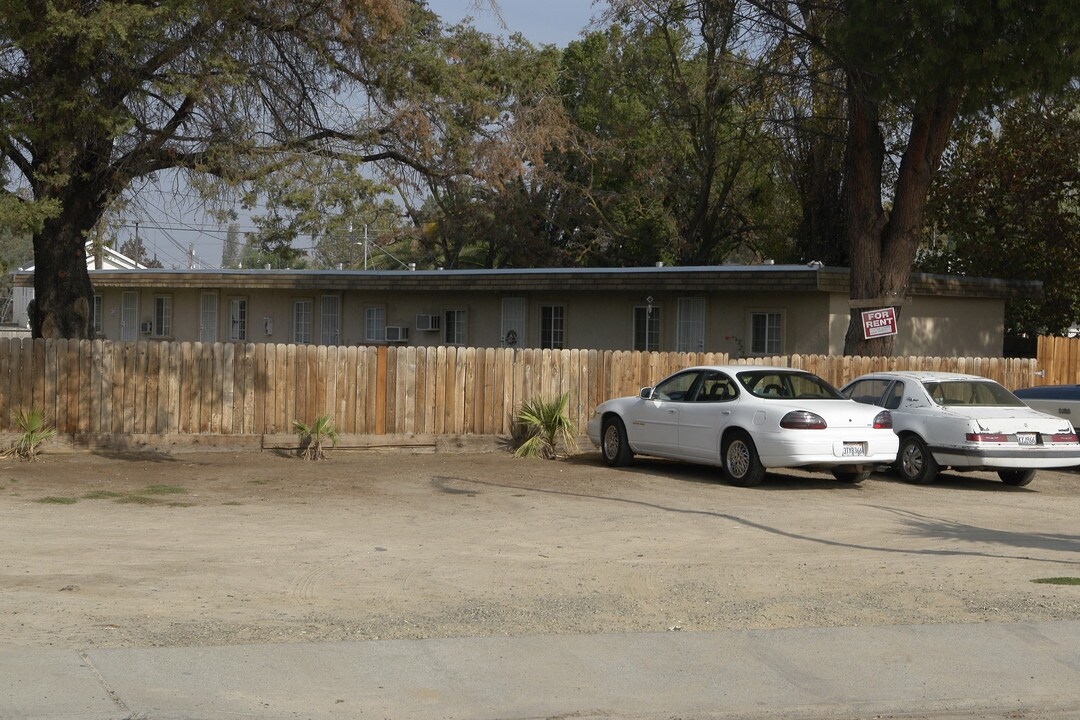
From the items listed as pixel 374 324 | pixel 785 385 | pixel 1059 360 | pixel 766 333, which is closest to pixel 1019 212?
pixel 1059 360

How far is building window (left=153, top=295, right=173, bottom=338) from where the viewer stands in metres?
36.0

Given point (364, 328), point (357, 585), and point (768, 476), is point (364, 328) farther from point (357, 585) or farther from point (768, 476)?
point (357, 585)

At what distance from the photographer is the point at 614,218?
45.1 meters

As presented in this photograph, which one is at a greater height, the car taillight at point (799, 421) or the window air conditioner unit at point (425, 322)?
the window air conditioner unit at point (425, 322)

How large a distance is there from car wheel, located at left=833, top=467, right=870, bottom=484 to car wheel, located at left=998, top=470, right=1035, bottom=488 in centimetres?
210

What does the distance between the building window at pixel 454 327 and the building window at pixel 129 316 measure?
35.3 ft

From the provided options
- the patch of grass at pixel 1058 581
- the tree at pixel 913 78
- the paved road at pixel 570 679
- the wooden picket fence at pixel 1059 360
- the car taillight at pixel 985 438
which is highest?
the tree at pixel 913 78

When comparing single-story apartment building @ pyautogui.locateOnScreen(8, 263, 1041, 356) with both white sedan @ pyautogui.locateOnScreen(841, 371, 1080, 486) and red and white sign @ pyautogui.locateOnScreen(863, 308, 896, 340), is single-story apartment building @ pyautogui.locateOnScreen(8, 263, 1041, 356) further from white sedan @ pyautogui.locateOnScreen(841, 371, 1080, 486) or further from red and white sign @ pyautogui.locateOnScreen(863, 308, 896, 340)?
white sedan @ pyautogui.locateOnScreen(841, 371, 1080, 486)

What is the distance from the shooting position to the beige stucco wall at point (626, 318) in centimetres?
2588

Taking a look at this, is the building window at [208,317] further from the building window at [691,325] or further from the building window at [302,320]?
the building window at [691,325]

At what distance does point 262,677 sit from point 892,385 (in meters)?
12.8

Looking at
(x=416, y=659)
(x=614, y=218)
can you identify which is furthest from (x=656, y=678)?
(x=614, y=218)

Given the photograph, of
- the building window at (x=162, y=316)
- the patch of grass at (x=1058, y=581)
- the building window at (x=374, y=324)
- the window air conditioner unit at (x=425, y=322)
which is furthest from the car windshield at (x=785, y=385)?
the building window at (x=162, y=316)

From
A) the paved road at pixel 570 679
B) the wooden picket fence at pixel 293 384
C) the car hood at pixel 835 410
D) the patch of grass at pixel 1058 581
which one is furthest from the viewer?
the wooden picket fence at pixel 293 384
